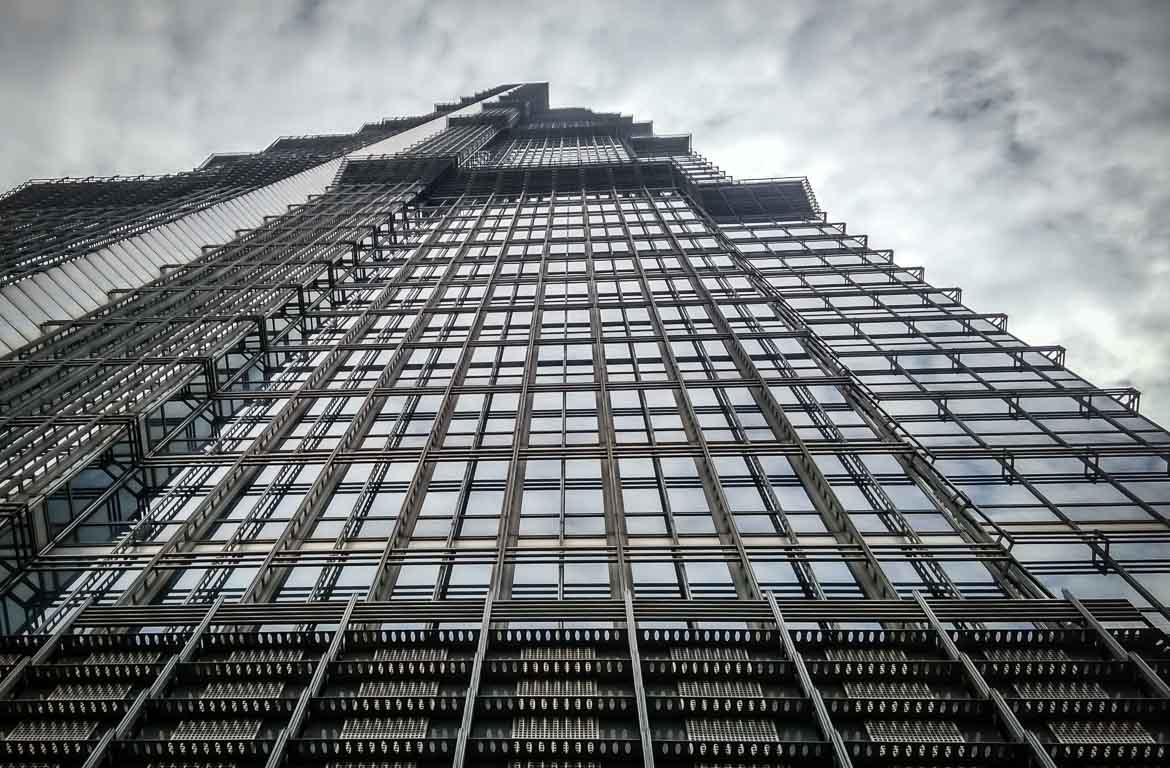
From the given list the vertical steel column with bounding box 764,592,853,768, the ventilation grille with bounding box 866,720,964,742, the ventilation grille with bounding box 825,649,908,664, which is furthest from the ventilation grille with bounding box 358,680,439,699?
the ventilation grille with bounding box 866,720,964,742

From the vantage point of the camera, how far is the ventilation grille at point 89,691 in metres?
11.3

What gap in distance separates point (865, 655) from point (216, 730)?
1024cm

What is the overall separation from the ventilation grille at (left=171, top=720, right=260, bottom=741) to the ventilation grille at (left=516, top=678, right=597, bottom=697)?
3.97 meters

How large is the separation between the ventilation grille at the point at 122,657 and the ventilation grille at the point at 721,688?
8.87 metres

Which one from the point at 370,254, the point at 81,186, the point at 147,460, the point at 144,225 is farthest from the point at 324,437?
the point at 81,186

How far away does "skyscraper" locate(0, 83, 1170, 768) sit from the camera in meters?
10.7

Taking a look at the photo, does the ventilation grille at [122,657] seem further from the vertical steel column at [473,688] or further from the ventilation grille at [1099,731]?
the ventilation grille at [1099,731]

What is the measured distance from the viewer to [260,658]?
1202 centimetres

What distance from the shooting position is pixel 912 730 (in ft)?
34.2

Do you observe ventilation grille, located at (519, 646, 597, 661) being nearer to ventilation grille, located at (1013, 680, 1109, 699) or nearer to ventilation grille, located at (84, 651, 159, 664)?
ventilation grille, located at (84, 651, 159, 664)

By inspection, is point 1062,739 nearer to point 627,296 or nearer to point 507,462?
point 507,462

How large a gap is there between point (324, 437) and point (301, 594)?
792 cm

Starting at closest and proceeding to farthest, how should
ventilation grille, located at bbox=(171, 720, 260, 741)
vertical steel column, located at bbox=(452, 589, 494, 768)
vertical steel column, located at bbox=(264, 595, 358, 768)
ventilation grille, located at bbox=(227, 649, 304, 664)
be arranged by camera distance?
vertical steel column, located at bbox=(452, 589, 494, 768) < vertical steel column, located at bbox=(264, 595, 358, 768) < ventilation grille, located at bbox=(171, 720, 260, 741) < ventilation grille, located at bbox=(227, 649, 304, 664)

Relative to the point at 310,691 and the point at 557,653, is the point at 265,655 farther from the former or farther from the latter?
the point at 557,653
